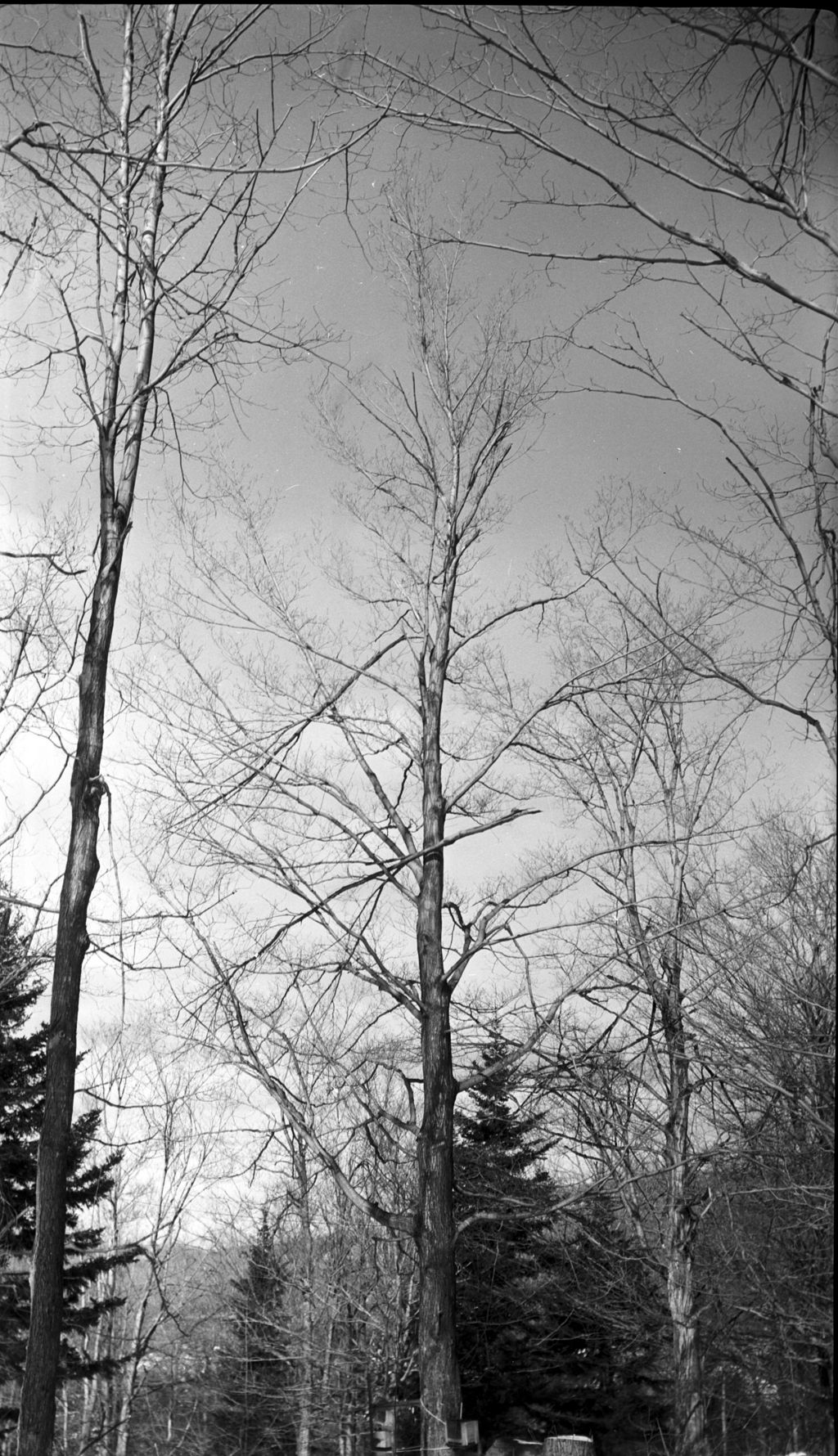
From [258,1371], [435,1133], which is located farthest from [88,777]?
[258,1371]

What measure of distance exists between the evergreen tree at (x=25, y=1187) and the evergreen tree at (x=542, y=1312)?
14.4 feet

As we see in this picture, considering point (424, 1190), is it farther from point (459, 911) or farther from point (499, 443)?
point (499, 443)

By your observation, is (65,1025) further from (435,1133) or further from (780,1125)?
(780,1125)

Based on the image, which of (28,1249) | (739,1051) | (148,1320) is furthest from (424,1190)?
(148,1320)

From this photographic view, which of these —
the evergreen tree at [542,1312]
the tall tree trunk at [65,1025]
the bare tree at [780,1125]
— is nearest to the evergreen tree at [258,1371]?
the evergreen tree at [542,1312]

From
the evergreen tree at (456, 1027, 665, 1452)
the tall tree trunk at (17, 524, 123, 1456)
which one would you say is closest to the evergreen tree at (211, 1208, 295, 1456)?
the evergreen tree at (456, 1027, 665, 1452)

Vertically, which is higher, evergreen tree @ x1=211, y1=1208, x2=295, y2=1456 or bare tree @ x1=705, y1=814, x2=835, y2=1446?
bare tree @ x1=705, y1=814, x2=835, y2=1446

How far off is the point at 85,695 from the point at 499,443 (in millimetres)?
4429

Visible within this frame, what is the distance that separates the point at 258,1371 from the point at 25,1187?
26.8 feet

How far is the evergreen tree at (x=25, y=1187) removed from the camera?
494 inches

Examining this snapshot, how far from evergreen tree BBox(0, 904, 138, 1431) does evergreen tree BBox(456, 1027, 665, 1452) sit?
4.38m

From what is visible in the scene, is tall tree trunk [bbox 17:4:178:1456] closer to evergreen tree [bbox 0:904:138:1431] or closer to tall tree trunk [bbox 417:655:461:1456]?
tall tree trunk [bbox 417:655:461:1456]

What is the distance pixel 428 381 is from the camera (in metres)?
9.00

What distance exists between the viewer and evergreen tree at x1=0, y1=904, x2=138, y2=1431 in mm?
12539
